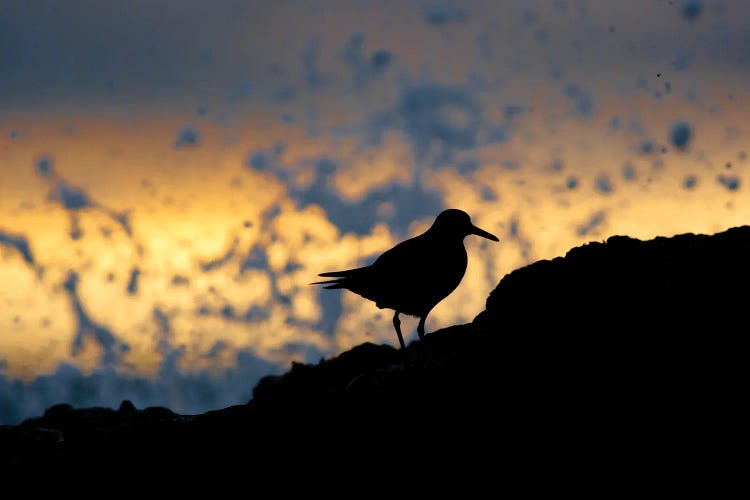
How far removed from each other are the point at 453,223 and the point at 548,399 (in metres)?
6.01

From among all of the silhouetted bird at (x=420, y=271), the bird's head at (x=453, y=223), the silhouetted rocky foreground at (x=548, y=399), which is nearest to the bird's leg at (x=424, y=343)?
the silhouetted bird at (x=420, y=271)

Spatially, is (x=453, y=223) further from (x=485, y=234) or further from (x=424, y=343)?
(x=424, y=343)

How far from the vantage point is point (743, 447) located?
24.4 ft

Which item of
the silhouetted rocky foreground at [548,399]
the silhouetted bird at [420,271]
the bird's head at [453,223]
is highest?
the bird's head at [453,223]

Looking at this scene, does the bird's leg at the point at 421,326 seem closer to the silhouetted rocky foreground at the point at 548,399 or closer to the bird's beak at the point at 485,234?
the bird's beak at the point at 485,234

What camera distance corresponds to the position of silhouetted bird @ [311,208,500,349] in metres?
13.3

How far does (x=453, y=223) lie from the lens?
1381 centimetres

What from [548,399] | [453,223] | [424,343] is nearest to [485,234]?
[453,223]

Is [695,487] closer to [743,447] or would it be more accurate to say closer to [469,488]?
[743,447]

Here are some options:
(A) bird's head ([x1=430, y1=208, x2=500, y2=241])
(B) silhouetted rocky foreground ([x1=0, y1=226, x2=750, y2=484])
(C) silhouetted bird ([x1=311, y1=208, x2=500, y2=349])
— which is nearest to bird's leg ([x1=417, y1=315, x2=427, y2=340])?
(C) silhouetted bird ([x1=311, y1=208, x2=500, y2=349])

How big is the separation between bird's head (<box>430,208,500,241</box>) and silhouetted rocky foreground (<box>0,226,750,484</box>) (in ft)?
10.5

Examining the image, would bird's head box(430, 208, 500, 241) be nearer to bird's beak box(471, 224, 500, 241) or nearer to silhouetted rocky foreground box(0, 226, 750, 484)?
bird's beak box(471, 224, 500, 241)

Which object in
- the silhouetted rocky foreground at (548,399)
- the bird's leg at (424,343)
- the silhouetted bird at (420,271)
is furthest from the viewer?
the silhouetted bird at (420,271)

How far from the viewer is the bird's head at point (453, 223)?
1377 centimetres
